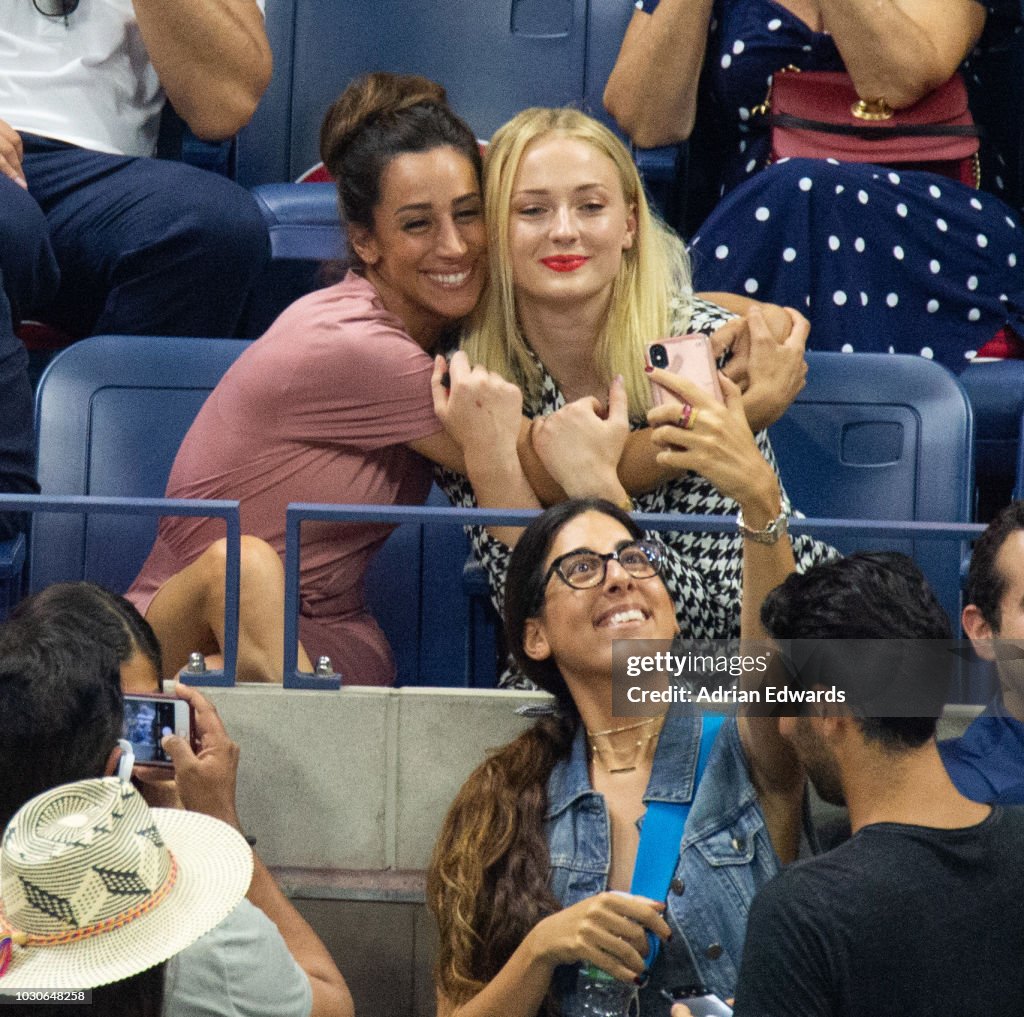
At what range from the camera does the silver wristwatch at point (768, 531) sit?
2.20 metres

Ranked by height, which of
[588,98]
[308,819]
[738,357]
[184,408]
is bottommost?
[308,819]

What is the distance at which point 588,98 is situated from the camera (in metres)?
3.65

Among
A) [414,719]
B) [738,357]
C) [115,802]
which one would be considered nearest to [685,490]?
[738,357]

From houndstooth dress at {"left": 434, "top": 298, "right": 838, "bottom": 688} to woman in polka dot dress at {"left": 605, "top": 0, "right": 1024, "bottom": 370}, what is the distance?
0.41m

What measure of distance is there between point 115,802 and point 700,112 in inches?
90.2

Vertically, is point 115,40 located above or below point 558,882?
above

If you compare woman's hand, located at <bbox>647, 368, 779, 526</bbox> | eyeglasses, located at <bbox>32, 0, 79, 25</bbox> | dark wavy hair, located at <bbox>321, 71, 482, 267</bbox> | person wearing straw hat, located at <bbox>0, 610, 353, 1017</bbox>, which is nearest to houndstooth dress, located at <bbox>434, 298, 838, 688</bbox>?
woman's hand, located at <bbox>647, 368, 779, 526</bbox>

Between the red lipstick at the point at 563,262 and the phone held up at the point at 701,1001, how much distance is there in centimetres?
115

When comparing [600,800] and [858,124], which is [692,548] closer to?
[600,800]

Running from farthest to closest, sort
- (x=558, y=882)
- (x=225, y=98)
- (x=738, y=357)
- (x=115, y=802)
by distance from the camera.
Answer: (x=225, y=98) < (x=738, y=357) < (x=558, y=882) < (x=115, y=802)

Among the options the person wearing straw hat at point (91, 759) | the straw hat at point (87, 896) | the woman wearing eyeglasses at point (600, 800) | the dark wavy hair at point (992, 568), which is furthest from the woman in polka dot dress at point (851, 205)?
the straw hat at point (87, 896)

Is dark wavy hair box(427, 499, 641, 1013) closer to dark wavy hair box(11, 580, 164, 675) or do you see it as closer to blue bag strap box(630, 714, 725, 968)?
blue bag strap box(630, 714, 725, 968)

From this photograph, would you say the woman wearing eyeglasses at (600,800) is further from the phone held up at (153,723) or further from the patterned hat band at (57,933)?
the patterned hat band at (57,933)

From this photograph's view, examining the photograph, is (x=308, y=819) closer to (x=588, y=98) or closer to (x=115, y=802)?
(x=115, y=802)
